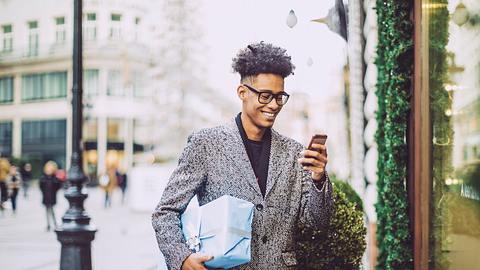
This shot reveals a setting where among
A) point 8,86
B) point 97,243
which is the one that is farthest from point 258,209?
point 8,86

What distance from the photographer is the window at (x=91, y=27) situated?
152ft

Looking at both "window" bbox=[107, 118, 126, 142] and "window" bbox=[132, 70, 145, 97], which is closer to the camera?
"window" bbox=[132, 70, 145, 97]

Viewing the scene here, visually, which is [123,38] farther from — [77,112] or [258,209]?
[258,209]

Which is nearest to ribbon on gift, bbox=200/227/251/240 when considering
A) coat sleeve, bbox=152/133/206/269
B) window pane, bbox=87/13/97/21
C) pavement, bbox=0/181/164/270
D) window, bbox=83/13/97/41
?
coat sleeve, bbox=152/133/206/269

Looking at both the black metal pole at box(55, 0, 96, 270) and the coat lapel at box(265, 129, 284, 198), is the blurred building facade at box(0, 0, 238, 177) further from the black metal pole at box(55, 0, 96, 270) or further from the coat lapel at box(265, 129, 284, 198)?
the coat lapel at box(265, 129, 284, 198)

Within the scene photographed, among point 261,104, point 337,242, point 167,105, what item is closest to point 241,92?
point 261,104

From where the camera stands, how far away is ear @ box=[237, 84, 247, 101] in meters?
2.87

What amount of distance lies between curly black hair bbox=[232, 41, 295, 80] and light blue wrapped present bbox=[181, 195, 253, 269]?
0.60 meters

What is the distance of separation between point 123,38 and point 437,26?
144 ft

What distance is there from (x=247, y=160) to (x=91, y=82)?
48.0m

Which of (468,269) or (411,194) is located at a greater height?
(411,194)

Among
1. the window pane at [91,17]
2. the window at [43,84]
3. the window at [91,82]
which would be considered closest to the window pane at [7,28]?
the window at [43,84]

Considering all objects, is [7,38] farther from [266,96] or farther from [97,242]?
[266,96]

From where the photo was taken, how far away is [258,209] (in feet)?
9.16
